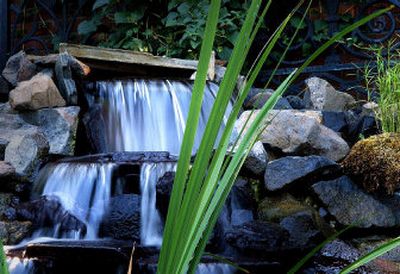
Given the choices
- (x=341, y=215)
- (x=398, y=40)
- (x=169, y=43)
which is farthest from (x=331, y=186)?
(x=169, y=43)

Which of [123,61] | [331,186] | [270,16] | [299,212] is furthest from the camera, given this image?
[270,16]

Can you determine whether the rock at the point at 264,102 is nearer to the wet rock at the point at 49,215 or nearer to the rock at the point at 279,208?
the rock at the point at 279,208

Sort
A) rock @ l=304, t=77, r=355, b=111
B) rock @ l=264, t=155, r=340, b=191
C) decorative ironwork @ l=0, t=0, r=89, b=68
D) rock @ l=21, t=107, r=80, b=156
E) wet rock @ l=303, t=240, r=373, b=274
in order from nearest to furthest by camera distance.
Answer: wet rock @ l=303, t=240, r=373, b=274 < rock @ l=264, t=155, r=340, b=191 < rock @ l=21, t=107, r=80, b=156 < rock @ l=304, t=77, r=355, b=111 < decorative ironwork @ l=0, t=0, r=89, b=68

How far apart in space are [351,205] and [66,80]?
222 cm

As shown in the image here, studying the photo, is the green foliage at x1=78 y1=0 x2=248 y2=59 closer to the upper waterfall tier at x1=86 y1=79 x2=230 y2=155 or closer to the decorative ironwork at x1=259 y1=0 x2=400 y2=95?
the decorative ironwork at x1=259 y1=0 x2=400 y2=95

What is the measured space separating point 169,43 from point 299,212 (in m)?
3.16

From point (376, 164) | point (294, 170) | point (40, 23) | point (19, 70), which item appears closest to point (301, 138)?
point (294, 170)

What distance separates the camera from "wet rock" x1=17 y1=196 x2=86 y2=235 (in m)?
2.97

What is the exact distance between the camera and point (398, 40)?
5.20m

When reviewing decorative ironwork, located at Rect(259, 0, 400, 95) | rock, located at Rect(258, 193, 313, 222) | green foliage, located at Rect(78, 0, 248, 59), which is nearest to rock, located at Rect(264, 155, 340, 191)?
rock, located at Rect(258, 193, 313, 222)

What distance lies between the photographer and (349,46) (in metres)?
5.23

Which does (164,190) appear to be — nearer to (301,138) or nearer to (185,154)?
(301,138)

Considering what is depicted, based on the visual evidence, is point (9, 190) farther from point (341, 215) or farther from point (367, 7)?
point (367, 7)

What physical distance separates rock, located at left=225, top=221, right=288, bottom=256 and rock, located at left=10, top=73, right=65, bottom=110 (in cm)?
194
